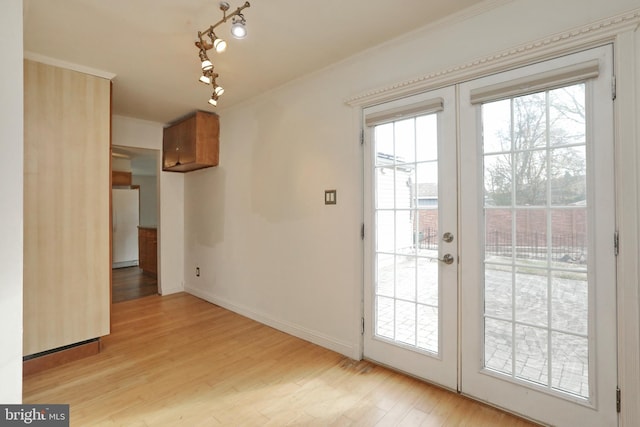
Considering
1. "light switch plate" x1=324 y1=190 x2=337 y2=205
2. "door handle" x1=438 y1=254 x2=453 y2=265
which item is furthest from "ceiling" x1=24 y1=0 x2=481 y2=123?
"door handle" x1=438 y1=254 x2=453 y2=265

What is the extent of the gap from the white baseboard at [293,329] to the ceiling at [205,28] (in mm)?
2490

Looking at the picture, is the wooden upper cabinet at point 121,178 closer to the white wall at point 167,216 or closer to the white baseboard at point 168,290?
the white wall at point 167,216

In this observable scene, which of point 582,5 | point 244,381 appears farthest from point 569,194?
point 244,381

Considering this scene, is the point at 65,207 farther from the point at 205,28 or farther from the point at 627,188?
the point at 627,188

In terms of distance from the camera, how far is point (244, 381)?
7.33 ft

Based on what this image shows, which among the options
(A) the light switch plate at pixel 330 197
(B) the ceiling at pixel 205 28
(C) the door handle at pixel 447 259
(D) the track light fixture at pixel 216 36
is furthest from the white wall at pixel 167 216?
(C) the door handle at pixel 447 259

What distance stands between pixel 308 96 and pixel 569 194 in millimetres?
2202

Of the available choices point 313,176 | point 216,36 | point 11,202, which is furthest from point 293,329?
point 216,36

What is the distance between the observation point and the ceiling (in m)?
1.90

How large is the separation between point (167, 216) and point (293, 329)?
2766 millimetres

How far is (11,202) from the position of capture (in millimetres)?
1276

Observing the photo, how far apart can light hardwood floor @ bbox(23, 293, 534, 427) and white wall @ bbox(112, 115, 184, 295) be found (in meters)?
1.54

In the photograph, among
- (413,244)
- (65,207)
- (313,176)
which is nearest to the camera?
(413,244)

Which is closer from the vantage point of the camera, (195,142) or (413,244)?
(413,244)
